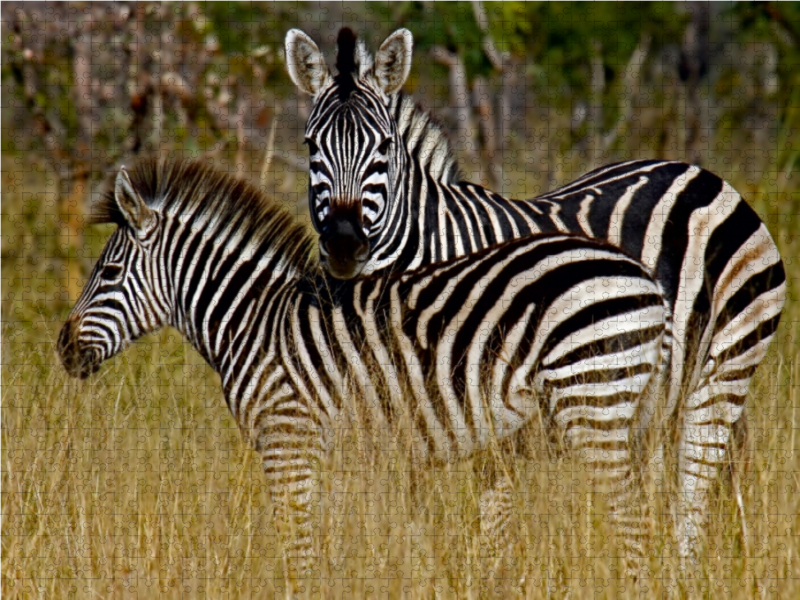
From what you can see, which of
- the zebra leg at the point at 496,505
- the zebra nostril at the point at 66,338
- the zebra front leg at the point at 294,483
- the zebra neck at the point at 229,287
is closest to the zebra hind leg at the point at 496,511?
the zebra leg at the point at 496,505

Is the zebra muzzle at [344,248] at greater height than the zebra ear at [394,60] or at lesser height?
lesser

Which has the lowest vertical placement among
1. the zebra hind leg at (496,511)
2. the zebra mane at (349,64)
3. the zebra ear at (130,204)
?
the zebra hind leg at (496,511)

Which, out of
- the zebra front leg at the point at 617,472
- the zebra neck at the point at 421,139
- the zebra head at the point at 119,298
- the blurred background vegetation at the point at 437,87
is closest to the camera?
the zebra front leg at the point at 617,472

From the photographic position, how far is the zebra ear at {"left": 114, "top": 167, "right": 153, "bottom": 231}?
14.7ft

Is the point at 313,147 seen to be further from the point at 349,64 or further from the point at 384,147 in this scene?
the point at 349,64

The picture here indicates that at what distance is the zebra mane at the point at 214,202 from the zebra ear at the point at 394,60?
1012 mm

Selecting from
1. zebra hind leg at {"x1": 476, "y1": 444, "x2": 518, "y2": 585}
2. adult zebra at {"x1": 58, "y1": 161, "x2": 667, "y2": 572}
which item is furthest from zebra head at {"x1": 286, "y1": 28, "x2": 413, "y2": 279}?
zebra hind leg at {"x1": 476, "y1": 444, "x2": 518, "y2": 585}

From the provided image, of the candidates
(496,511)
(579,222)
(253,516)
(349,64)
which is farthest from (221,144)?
(496,511)

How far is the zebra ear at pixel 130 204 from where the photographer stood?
14.7 feet

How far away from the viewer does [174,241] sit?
4.67 meters

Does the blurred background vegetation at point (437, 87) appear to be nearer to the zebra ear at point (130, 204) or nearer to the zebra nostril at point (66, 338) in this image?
the zebra ear at point (130, 204)

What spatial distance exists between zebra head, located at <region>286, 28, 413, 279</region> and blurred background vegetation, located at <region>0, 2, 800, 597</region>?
0.77 m

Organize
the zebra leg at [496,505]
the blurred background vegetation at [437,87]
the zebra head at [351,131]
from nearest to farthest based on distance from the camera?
1. the zebra leg at [496,505]
2. the zebra head at [351,131]
3. the blurred background vegetation at [437,87]

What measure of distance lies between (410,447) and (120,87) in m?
5.50
